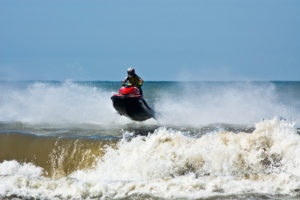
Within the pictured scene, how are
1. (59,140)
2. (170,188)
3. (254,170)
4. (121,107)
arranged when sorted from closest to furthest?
(170,188) → (254,170) → (59,140) → (121,107)

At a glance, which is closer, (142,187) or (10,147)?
(142,187)

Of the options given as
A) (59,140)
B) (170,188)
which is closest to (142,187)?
(170,188)

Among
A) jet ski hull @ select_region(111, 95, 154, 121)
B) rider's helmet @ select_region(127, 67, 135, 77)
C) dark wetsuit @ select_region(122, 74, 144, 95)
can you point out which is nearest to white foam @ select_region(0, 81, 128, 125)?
jet ski hull @ select_region(111, 95, 154, 121)

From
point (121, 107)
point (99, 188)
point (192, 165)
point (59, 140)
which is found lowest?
point (99, 188)

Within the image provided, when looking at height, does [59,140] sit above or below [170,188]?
above

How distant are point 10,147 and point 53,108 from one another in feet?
30.3

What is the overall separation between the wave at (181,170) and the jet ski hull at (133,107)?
4992mm

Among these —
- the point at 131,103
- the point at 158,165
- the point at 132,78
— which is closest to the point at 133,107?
the point at 131,103

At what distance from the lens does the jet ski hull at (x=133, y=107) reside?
13.2 metres

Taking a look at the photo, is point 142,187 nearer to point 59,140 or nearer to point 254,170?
point 254,170

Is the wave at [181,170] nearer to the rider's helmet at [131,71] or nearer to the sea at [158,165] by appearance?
the sea at [158,165]

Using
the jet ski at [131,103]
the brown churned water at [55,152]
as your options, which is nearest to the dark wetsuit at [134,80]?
the jet ski at [131,103]

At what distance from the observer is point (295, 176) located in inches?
262

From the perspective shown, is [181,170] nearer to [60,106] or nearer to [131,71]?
[131,71]
